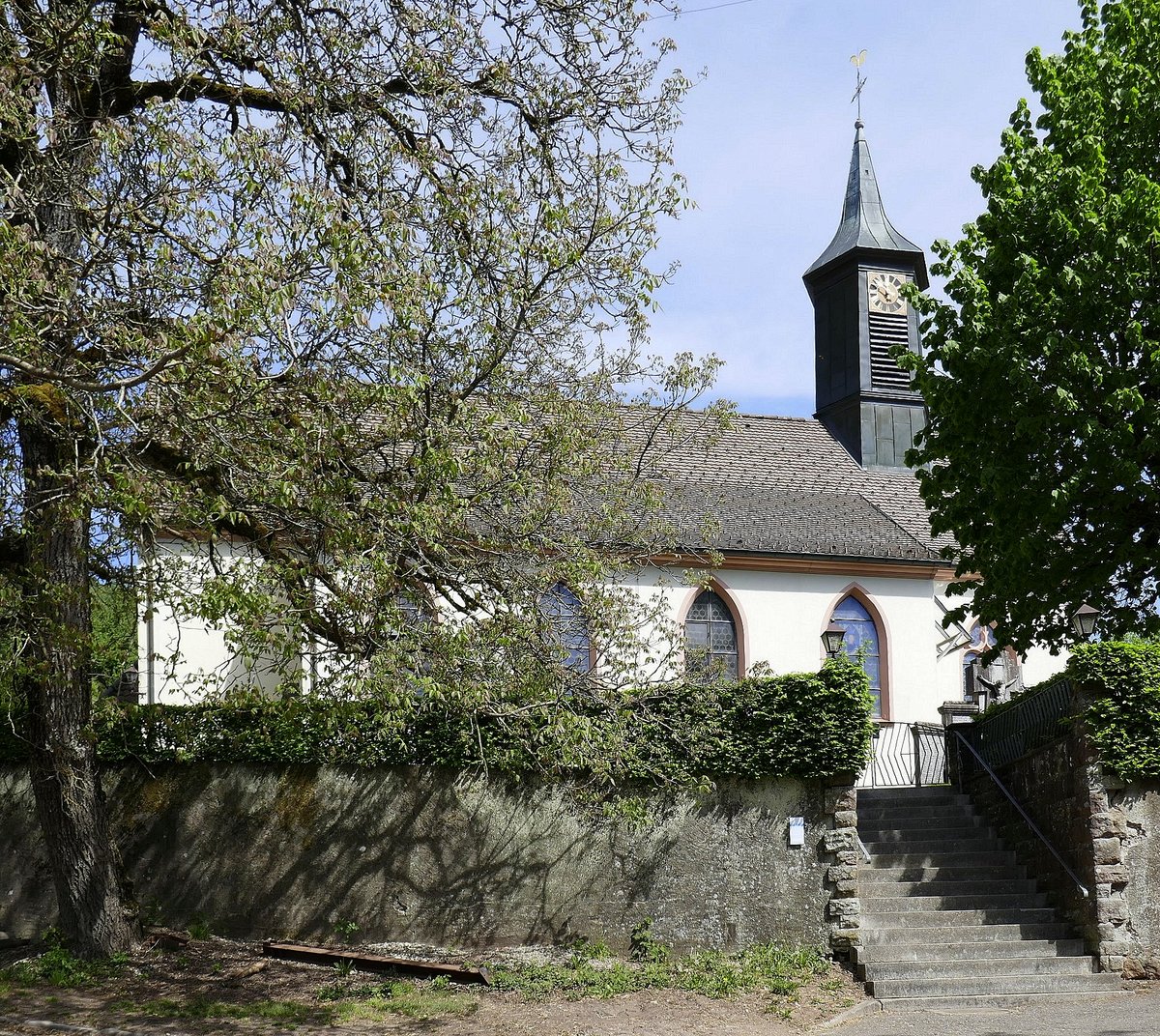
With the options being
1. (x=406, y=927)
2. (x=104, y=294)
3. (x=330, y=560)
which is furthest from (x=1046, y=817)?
(x=104, y=294)

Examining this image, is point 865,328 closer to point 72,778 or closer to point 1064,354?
point 1064,354

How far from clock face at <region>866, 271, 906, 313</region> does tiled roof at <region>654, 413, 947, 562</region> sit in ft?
10.0

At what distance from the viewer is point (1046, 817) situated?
48.6ft

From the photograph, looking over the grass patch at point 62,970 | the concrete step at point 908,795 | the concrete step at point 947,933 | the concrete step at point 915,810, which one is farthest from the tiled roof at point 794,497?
the grass patch at point 62,970

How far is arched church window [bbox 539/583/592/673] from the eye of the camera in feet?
38.2

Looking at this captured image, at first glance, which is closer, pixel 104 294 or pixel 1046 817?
pixel 104 294

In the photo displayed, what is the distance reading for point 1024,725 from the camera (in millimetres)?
15812

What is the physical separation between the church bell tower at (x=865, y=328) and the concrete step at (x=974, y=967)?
1426 centimetres

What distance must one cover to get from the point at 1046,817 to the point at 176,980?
9.44m

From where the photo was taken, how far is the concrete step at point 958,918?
46.3ft

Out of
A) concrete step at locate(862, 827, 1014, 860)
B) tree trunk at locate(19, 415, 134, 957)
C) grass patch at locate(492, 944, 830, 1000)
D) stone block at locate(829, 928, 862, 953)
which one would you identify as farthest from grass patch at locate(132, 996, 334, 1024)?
concrete step at locate(862, 827, 1014, 860)

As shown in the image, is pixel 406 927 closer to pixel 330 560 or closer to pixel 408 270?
pixel 330 560

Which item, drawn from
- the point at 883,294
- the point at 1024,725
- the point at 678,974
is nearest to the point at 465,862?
the point at 678,974

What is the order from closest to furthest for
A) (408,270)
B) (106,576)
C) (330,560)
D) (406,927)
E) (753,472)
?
1. (408,270)
2. (330,560)
3. (106,576)
4. (406,927)
5. (753,472)
